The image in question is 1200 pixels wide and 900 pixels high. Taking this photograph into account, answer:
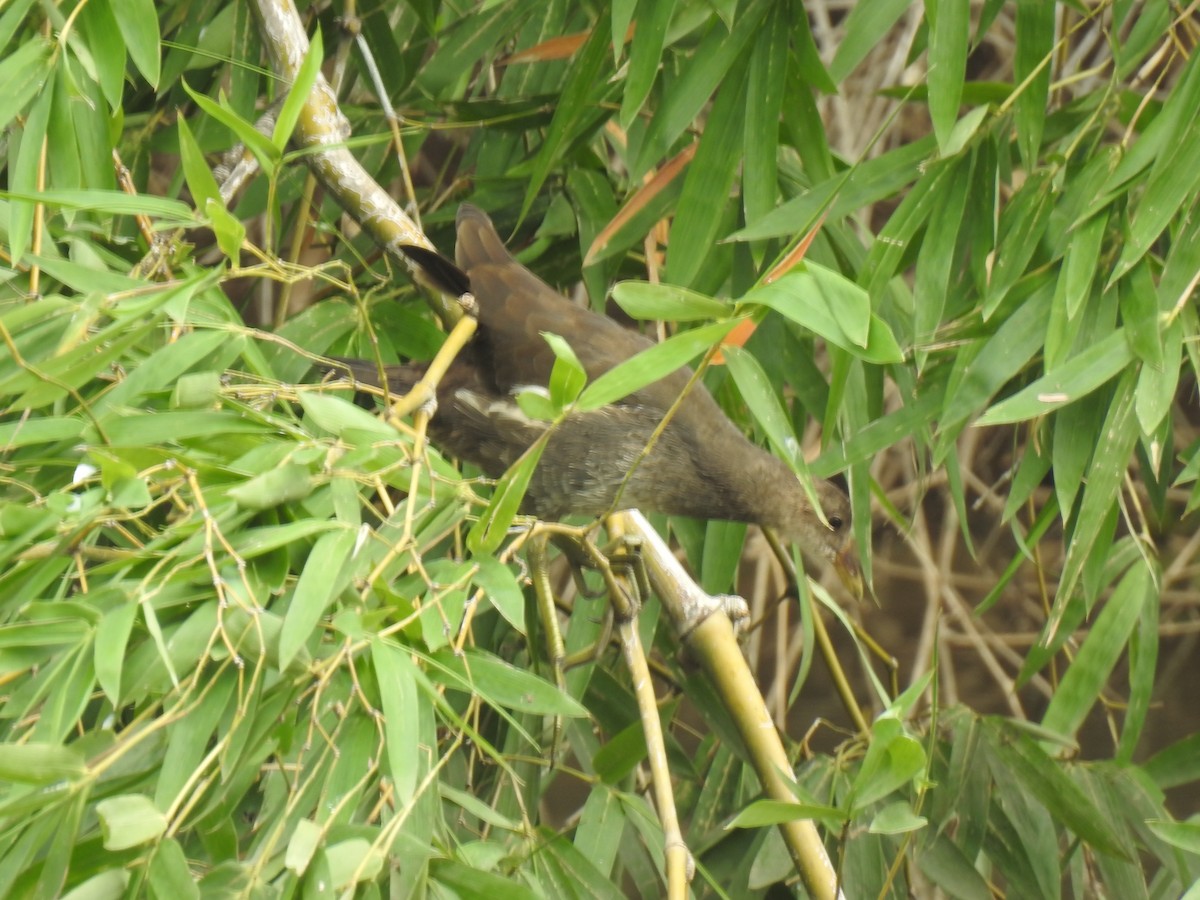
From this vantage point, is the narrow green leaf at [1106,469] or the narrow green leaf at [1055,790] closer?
the narrow green leaf at [1106,469]

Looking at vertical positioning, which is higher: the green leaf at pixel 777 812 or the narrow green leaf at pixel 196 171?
the narrow green leaf at pixel 196 171

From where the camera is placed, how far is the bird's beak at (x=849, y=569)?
254 cm

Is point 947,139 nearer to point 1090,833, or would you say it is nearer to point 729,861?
point 1090,833

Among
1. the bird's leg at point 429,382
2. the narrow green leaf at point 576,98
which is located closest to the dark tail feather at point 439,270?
the bird's leg at point 429,382

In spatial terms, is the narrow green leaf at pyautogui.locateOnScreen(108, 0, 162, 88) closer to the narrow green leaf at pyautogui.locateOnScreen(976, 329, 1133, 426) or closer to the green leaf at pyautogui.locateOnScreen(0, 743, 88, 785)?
the green leaf at pyautogui.locateOnScreen(0, 743, 88, 785)

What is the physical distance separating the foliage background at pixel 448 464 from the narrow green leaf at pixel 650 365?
94 millimetres

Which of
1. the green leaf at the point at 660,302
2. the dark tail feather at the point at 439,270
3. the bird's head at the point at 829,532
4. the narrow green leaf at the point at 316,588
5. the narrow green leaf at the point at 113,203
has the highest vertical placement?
the green leaf at the point at 660,302

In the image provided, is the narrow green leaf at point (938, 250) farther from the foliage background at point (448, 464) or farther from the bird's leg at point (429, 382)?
the bird's leg at point (429, 382)

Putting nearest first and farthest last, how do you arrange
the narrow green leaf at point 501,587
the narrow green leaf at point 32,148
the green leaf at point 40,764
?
the green leaf at point 40,764 < the narrow green leaf at point 501,587 < the narrow green leaf at point 32,148

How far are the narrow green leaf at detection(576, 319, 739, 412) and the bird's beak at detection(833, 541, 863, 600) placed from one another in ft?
4.74

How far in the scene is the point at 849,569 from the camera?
2578 mm

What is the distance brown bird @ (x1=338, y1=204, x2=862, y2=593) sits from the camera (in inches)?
86.0

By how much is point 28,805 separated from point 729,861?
4.68 feet

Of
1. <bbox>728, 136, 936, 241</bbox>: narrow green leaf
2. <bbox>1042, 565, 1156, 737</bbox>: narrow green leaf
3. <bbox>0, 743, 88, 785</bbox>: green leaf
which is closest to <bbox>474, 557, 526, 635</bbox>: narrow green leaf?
<bbox>0, 743, 88, 785</bbox>: green leaf
